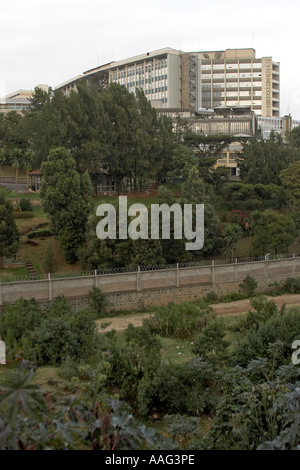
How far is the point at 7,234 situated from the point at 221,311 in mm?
12164

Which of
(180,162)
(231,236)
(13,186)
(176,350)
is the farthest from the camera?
(13,186)

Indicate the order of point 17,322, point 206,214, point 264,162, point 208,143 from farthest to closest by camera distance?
1. point 208,143
2. point 264,162
3. point 206,214
4. point 17,322

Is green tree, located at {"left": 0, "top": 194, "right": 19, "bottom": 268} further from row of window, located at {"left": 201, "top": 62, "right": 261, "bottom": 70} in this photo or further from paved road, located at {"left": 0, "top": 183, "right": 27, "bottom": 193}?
row of window, located at {"left": 201, "top": 62, "right": 261, "bottom": 70}

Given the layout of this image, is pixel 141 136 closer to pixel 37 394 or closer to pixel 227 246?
pixel 227 246

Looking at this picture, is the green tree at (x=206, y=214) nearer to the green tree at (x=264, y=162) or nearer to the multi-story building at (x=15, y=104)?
the green tree at (x=264, y=162)

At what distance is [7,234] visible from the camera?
2620cm

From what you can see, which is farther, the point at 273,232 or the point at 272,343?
the point at 273,232

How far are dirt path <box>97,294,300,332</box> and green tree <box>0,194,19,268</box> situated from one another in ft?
26.1

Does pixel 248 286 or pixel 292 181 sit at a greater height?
pixel 292 181

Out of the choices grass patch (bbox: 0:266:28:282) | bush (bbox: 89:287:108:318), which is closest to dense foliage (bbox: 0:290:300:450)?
bush (bbox: 89:287:108:318)

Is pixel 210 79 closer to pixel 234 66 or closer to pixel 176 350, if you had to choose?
pixel 234 66

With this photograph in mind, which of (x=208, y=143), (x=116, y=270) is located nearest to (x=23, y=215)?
Answer: (x=116, y=270)

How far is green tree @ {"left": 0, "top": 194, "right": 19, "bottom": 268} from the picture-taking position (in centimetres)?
2586

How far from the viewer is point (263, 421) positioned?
807 cm
